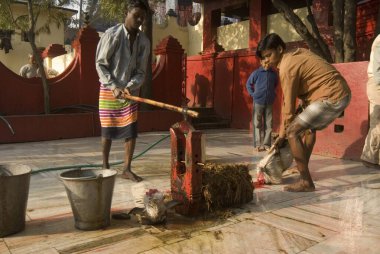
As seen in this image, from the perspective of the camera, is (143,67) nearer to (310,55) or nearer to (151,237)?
(310,55)

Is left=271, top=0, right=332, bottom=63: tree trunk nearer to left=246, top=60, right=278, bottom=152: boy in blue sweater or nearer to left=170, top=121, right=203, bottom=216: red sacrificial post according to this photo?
left=246, top=60, right=278, bottom=152: boy in blue sweater

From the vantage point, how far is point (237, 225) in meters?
3.36

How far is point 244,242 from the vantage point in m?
2.99

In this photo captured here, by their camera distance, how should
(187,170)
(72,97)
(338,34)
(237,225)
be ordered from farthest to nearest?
(72,97) < (338,34) < (187,170) < (237,225)

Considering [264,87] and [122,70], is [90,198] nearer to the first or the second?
[122,70]

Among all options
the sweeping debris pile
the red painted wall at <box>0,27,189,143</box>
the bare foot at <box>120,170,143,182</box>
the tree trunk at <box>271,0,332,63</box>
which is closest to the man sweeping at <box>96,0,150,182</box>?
the bare foot at <box>120,170,143,182</box>

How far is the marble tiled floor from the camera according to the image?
2.91 meters

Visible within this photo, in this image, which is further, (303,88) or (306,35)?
(306,35)

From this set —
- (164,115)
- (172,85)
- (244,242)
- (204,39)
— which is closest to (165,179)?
(244,242)

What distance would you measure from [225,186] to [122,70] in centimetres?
192

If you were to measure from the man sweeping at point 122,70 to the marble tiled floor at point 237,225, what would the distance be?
0.65 m

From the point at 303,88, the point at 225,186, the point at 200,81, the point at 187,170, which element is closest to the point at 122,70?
the point at 187,170

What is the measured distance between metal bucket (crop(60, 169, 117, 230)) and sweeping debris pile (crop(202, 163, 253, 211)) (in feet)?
2.88

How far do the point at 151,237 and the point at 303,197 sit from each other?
6.13 ft
